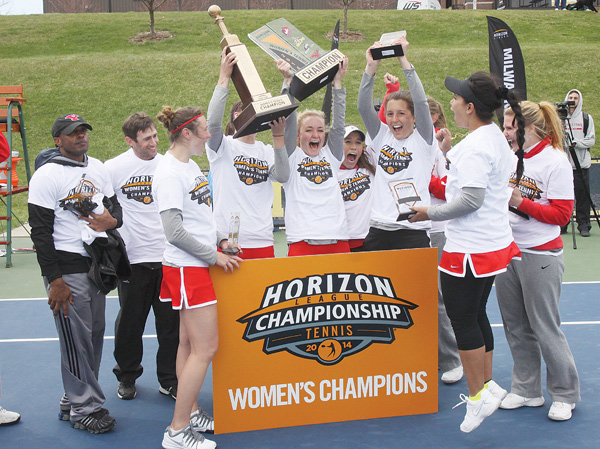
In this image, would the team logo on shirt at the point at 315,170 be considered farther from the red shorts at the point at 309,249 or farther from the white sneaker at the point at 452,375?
the white sneaker at the point at 452,375

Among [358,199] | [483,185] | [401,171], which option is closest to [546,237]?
[483,185]

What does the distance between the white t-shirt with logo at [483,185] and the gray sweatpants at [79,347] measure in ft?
7.64

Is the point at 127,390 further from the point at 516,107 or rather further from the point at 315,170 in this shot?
the point at 516,107

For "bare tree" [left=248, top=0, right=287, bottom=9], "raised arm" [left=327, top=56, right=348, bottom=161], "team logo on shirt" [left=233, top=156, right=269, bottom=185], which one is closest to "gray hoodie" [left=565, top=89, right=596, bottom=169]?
"raised arm" [left=327, top=56, right=348, bottom=161]

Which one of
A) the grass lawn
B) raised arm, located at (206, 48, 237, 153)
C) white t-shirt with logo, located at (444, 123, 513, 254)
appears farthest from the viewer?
the grass lawn

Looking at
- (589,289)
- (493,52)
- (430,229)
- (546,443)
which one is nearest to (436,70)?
(493,52)

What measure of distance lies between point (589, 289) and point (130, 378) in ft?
17.6

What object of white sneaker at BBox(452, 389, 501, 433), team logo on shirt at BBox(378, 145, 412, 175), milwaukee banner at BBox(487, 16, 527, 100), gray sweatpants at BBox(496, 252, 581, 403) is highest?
milwaukee banner at BBox(487, 16, 527, 100)

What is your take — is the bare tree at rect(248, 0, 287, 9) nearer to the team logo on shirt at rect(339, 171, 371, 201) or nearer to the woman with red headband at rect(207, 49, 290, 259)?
the team logo on shirt at rect(339, 171, 371, 201)

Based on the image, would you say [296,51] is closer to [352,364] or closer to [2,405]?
Answer: [352,364]

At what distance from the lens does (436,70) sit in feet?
68.0

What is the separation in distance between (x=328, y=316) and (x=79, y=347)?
5.30 ft

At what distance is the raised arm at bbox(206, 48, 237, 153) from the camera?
158 inches

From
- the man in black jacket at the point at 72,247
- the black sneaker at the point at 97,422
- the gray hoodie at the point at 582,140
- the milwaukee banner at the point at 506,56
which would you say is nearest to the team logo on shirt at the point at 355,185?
the man in black jacket at the point at 72,247
